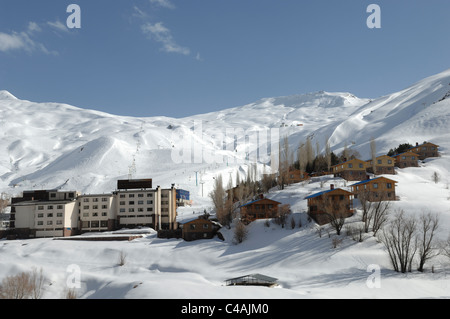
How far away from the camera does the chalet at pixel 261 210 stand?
70.5 meters

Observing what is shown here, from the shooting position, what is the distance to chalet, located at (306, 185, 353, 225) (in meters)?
60.7

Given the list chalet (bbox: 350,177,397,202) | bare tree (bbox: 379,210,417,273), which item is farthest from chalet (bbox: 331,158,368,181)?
bare tree (bbox: 379,210,417,273)

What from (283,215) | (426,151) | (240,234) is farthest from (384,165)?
(240,234)

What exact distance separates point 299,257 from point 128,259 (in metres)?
25.2

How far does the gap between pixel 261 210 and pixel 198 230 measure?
11.3 meters

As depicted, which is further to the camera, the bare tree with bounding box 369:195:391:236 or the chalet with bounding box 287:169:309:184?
the chalet with bounding box 287:169:309:184

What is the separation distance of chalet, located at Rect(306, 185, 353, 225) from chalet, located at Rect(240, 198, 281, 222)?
23.5 ft

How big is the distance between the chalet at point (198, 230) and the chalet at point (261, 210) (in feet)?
20.5

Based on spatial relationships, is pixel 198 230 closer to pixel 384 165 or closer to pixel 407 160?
pixel 384 165

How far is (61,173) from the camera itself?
19375 cm

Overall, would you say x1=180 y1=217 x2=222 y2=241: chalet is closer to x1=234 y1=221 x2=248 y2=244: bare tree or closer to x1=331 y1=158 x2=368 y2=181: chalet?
x1=234 y1=221 x2=248 y2=244: bare tree

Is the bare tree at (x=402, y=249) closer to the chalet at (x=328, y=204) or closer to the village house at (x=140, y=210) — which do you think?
the chalet at (x=328, y=204)

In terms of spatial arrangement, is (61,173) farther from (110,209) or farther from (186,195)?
(110,209)
